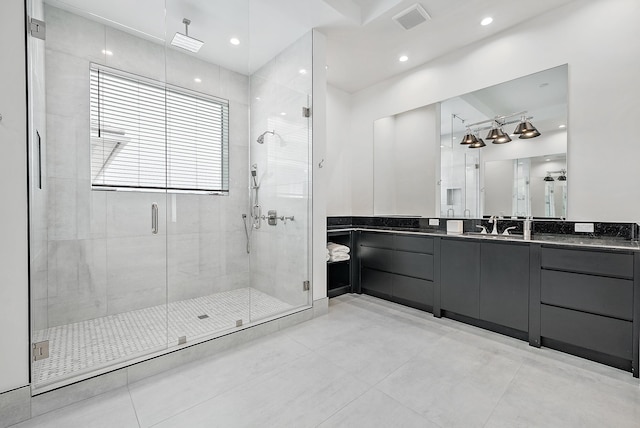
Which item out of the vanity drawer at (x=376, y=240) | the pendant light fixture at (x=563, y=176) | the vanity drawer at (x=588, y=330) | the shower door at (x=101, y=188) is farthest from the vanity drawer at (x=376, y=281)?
the shower door at (x=101, y=188)

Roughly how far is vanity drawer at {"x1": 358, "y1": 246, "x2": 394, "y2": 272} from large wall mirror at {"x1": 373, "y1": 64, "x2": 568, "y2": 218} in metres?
0.72

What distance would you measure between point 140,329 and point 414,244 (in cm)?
283

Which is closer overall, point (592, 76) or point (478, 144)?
point (592, 76)

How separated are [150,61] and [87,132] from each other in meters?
0.95

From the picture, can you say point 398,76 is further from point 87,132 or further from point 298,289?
point 87,132

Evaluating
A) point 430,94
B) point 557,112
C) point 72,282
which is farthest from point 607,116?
point 72,282

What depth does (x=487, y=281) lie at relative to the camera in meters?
2.57

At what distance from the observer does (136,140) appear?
2725 mm

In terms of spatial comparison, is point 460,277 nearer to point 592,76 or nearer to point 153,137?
point 592,76

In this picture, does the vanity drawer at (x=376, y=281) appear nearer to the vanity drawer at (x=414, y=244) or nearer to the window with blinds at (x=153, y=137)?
the vanity drawer at (x=414, y=244)

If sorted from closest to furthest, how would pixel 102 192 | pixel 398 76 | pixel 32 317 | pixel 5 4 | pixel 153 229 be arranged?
1. pixel 5 4
2. pixel 32 317
3. pixel 102 192
4. pixel 153 229
5. pixel 398 76

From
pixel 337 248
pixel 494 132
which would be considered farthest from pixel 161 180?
pixel 494 132

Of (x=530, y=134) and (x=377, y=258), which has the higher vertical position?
(x=530, y=134)

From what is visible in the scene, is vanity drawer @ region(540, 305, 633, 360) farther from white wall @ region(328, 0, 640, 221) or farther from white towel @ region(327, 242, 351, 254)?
Result: white towel @ region(327, 242, 351, 254)
